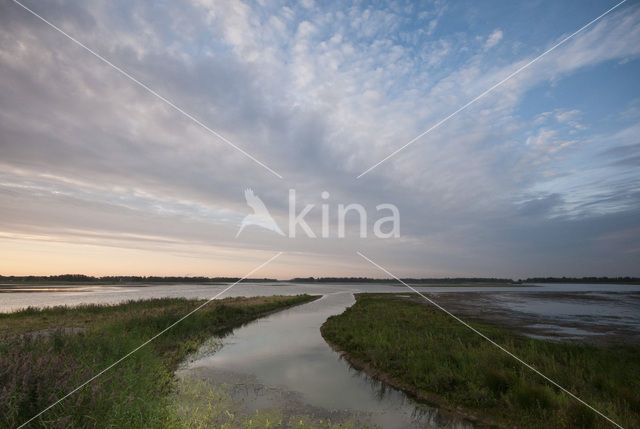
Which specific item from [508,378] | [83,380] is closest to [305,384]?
[508,378]

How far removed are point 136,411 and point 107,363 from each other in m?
4.29

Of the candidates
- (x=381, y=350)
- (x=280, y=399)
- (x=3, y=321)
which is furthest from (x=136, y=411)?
(x=3, y=321)

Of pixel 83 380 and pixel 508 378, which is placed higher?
pixel 83 380

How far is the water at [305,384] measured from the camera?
1018 cm

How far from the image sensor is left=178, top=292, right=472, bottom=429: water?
1018cm

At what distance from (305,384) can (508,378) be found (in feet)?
25.3

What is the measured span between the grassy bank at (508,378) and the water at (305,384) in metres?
1.15

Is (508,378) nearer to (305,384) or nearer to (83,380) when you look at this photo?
(305,384)

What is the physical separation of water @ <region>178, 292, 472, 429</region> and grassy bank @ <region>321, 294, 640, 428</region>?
115 centimetres

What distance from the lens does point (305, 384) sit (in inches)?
519

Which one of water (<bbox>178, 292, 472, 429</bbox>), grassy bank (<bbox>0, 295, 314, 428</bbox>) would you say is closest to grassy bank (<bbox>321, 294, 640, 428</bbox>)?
water (<bbox>178, 292, 472, 429</bbox>)

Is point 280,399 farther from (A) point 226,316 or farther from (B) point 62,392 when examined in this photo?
(A) point 226,316

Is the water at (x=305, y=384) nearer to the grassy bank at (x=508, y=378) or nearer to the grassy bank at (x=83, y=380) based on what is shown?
the grassy bank at (x=508, y=378)

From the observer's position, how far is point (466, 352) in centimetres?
1506
